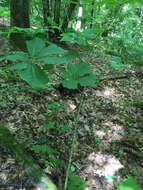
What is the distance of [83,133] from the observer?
8.78ft

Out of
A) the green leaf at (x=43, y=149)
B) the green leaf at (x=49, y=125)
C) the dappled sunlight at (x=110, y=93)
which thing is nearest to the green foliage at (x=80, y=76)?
the green leaf at (x=43, y=149)

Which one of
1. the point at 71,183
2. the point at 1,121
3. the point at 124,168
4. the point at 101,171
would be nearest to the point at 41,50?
the point at 71,183

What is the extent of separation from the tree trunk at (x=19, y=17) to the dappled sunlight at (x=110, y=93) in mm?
2225

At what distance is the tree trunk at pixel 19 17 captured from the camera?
11.5 feet

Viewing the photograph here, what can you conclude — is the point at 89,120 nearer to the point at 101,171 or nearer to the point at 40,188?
the point at 101,171

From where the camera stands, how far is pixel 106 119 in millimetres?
3086

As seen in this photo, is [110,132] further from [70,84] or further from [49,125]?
[70,84]

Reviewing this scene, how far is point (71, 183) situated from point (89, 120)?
1487 millimetres

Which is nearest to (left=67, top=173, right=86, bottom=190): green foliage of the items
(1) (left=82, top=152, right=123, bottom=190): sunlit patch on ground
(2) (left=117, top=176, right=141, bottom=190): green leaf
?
(1) (left=82, top=152, right=123, bottom=190): sunlit patch on ground

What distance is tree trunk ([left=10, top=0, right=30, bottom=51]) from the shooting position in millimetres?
3518

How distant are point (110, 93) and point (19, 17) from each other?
300cm

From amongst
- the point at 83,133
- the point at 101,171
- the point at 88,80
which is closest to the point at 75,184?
the point at 101,171

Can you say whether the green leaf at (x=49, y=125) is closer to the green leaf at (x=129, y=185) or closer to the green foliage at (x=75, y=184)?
the green foliage at (x=75, y=184)

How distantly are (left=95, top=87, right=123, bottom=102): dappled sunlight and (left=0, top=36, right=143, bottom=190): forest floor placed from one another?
0.03 metres
